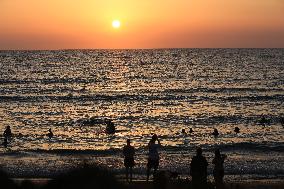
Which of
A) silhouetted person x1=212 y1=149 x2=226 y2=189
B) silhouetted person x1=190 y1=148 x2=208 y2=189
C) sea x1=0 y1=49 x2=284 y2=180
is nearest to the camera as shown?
silhouetted person x1=190 y1=148 x2=208 y2=189

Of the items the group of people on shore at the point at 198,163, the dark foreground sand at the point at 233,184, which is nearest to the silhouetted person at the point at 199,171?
the group of people on shore at the point at 198,163

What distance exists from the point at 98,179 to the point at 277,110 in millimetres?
44901

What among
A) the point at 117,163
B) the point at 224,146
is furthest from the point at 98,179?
the point at 224,146

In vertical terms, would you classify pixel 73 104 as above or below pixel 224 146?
above

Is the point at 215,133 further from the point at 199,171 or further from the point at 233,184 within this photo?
the point at 199,171

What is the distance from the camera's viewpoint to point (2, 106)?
182ft

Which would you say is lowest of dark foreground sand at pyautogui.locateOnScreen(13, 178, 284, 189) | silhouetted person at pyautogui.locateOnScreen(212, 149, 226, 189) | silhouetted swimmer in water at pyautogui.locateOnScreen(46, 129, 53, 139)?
dark foreground sand at pyautogui.locateOnScreen(13, 178, 284, 189)

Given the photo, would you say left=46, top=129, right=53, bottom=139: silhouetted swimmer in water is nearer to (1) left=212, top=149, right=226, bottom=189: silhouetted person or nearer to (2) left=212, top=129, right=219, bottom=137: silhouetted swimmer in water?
(2) left=212, top=129, right=219, bottom=137: silhouetted swimmer in water

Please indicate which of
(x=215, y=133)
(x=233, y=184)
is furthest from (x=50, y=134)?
(x=233, y=184)

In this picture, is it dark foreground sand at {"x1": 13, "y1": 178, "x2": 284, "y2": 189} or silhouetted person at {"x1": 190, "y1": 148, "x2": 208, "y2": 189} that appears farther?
dark foreground sand at {"x1": 13, "y1": 178, "x2": 284, "y2": 189}

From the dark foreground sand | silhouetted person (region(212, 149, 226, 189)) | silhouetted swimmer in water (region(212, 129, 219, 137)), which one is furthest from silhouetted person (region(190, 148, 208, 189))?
silhouetted swimmer in water (region(212, 129, 219, 137))

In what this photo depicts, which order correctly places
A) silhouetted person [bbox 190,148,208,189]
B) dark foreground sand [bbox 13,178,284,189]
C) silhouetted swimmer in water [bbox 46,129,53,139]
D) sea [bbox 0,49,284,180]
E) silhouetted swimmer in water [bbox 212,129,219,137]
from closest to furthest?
silhouetted person [bbox 190,148,208,189] → dark foreground sand [bbox 13,178,284,189] → sea [bbox 0,49,284,180] → silhouetted swimmer in water [bbox 46,129,53,139] → silhouetted swimmer in water [bbox 212,129,219,137]

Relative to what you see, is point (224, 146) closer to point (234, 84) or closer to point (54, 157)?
point (54, 157)

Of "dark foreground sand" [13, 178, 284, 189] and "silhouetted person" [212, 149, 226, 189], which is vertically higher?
"silhouetted person" [212, 149, 226, 189]
